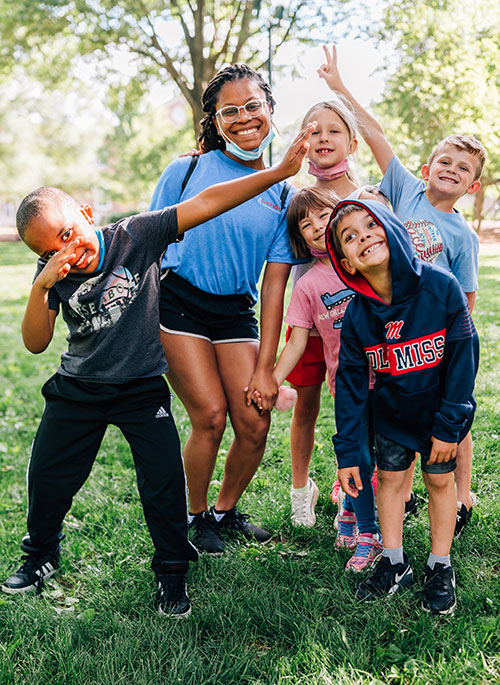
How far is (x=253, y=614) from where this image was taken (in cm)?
257

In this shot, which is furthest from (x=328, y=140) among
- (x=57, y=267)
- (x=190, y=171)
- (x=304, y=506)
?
(x=304, y=506)

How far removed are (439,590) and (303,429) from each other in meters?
1.16

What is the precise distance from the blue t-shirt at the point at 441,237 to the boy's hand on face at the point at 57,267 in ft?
5.43

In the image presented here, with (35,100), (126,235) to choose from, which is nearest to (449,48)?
(126,235)

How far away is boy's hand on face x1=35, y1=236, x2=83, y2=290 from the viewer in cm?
243

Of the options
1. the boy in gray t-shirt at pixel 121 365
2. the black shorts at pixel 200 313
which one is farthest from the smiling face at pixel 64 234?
the black shorts at pixel 200 313

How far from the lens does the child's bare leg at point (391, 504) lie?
8.88 feet

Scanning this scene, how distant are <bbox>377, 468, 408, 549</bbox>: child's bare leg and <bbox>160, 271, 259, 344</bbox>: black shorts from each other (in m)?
1.02

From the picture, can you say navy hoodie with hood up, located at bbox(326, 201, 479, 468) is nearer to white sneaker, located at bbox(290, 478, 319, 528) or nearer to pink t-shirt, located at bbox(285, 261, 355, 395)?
pink t-shirt, located at bbox(285, 261, 355, 395)

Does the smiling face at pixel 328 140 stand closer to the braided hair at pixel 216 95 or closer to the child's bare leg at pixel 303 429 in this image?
the braided hair at pixel 216 95

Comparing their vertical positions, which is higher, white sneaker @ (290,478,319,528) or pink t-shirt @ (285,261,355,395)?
pink t-shirt @ (285,261,355,395)

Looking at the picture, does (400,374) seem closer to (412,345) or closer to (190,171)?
(412,345)

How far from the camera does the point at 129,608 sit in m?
2.71

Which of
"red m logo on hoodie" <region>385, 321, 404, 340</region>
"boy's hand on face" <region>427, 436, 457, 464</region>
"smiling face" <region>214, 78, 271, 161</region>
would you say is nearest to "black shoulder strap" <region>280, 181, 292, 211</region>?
"smiling face" <region>214, 78, 271, 161</region>
